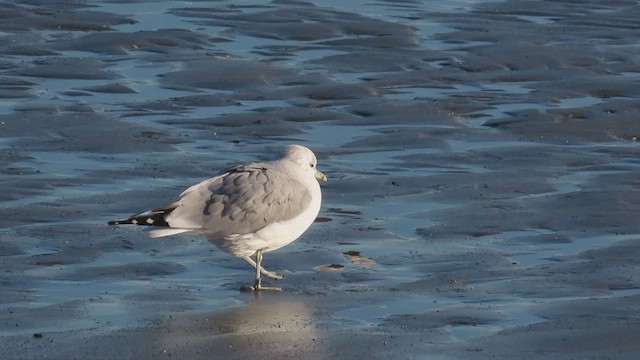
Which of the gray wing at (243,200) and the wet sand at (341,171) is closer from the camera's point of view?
the wet sand at (341,171)

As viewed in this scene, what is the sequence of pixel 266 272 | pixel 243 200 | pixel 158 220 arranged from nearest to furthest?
1. pixel 158 220
2. pixel 243 200
3. pixel 266 272

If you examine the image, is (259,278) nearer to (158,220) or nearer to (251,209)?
(251,209)

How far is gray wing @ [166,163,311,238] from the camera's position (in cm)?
884

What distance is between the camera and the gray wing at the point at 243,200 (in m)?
8.84

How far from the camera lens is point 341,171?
11703mm

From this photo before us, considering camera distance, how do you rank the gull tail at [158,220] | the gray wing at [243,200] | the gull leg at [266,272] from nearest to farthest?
the gull tail at [158,220] < the gray wing at [243,200] < the gull leg at [266,272]

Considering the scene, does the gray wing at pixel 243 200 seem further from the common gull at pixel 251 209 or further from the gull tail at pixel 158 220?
the gull tail at pixel 158 220

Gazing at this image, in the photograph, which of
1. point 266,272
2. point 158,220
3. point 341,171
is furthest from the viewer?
point 341,171

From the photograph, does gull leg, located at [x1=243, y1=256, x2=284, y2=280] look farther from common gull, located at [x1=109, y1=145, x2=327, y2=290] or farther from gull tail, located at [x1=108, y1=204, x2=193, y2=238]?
gull tail, located at [x1=108, y1=204, x2=193, y2=238]

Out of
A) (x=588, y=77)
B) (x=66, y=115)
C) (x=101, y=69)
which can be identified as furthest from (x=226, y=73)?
(x=588, y=77)

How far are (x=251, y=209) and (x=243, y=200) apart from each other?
0.22 feet

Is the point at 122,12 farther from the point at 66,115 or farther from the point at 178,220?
the point at 178,220

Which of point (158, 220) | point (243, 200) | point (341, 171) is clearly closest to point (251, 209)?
point (243, 200)

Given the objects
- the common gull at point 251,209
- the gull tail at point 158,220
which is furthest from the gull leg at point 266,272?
the gull tail at point 158,220
